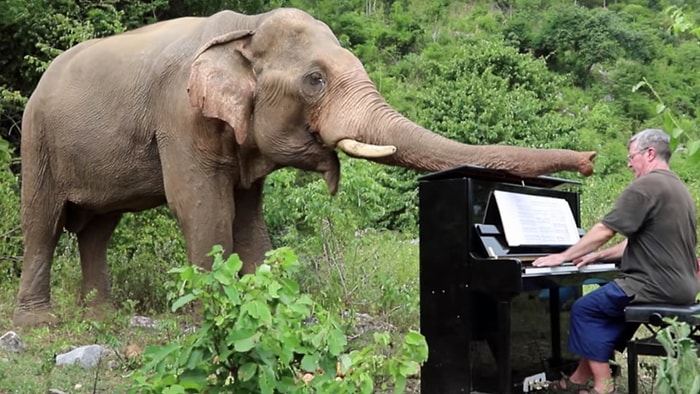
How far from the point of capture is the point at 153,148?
6.66 metres

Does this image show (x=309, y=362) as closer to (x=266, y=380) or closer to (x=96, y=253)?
(x=266, y=380)

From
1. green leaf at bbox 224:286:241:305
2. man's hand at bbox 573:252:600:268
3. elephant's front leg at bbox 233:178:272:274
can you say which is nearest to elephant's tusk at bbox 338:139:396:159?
elephant's front leg at bbox 233:178:272:274

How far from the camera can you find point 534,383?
614 cm

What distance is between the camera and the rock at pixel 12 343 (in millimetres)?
6301

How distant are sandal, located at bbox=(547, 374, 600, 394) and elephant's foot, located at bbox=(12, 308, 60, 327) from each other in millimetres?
4079

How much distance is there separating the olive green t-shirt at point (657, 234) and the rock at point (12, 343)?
166 inches

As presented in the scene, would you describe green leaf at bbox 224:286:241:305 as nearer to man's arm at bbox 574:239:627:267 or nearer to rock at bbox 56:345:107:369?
rock at bbox 56:345:107:369

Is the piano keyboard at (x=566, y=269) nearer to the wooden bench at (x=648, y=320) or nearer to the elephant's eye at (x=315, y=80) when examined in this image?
the wooden bench at (x=648, y=320)

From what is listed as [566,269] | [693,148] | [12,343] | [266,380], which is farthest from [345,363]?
[12,343]

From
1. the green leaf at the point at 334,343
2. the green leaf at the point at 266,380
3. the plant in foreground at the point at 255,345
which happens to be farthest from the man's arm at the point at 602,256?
the green leaf at the point at 266,380

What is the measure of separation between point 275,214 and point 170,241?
48.3 inches

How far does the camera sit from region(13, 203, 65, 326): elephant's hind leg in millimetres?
7457

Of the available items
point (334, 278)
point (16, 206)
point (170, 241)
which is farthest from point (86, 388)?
point (16, 206)

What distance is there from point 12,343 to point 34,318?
96 cm
